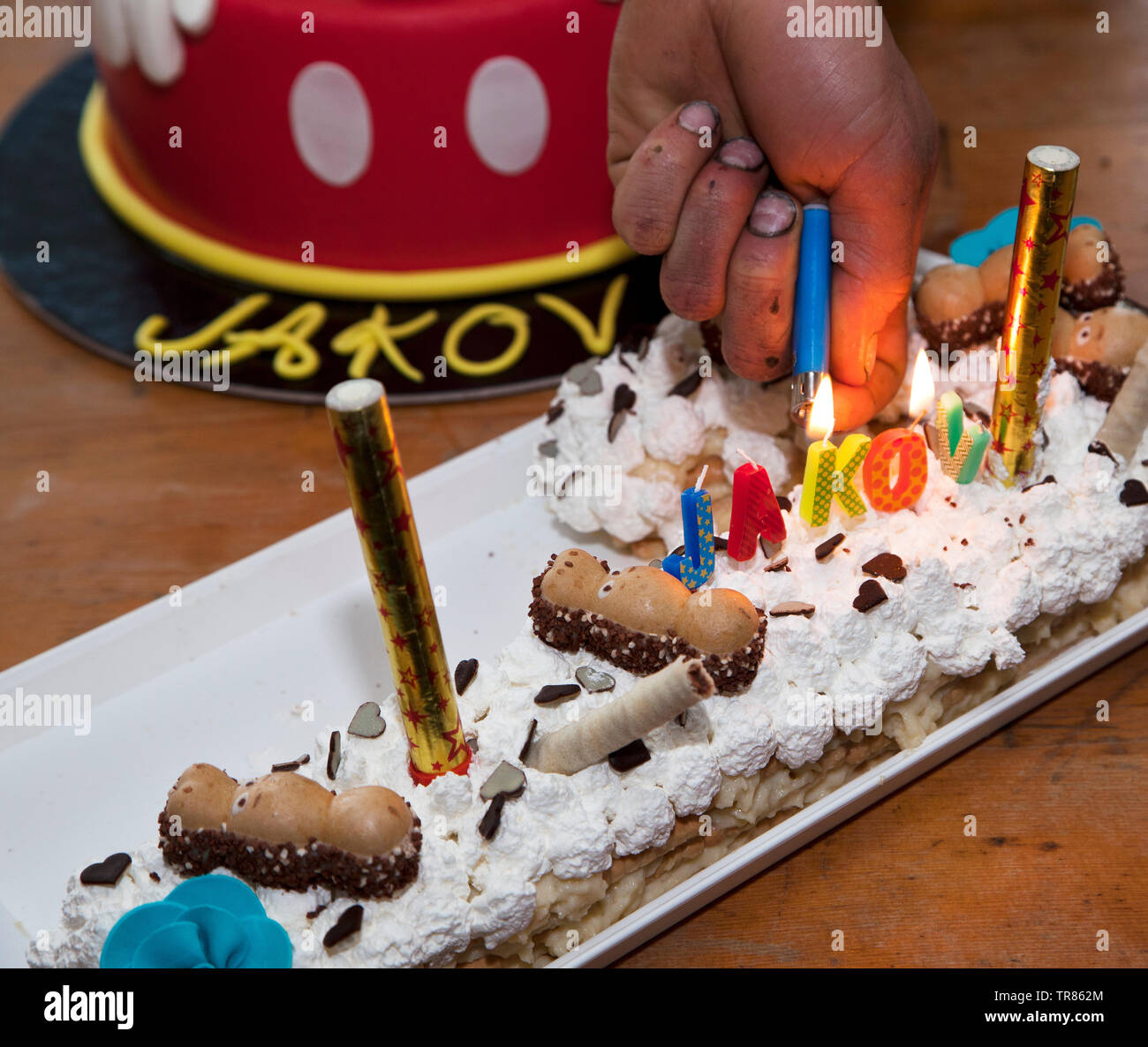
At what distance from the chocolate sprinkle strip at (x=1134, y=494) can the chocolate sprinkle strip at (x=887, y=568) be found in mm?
293

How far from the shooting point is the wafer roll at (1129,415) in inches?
58.7

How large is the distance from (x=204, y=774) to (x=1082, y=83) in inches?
89.5

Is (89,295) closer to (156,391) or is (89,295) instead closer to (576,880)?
(156,391)

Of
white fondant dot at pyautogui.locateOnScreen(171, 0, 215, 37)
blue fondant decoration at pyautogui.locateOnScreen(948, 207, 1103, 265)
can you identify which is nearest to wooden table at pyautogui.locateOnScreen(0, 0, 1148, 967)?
blue fondant decoration at pyautogui.locateOnScreen(948, 207, 1103, 265)

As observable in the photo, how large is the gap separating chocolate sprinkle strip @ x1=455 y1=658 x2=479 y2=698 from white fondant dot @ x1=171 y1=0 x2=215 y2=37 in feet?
3.88

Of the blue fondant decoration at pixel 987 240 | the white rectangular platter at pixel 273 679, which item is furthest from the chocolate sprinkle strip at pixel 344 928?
the blue fondant decoration at pixel 987 240

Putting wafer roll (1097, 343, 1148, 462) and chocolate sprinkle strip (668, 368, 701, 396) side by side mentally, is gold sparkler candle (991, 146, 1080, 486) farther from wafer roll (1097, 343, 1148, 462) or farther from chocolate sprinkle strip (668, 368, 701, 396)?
chocolate sprinkle strip (668, 368, 701, 396)

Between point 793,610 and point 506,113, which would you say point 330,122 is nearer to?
point 506,113

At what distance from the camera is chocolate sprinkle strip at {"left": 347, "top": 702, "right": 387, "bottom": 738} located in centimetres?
128

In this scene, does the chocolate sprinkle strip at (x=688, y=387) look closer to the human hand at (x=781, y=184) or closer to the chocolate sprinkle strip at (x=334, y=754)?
the human hand at (x=781, y=184)

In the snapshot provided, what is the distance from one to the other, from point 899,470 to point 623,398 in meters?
0.39

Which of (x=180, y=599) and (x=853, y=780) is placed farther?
(x=180, y=599)

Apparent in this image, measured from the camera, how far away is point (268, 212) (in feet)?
7.17

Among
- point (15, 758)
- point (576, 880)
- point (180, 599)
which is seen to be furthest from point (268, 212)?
point (576, 880)
